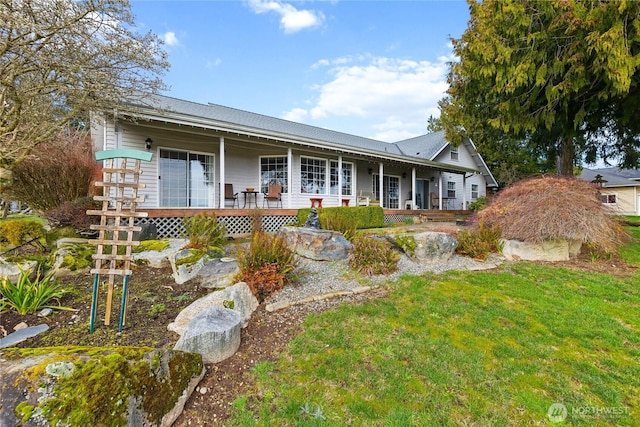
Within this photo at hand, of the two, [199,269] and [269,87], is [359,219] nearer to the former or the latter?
[199,269]

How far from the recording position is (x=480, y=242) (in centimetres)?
594

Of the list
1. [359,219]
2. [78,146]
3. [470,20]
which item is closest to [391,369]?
[359,219]

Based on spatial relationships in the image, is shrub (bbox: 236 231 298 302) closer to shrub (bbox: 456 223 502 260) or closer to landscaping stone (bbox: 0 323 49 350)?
landscaping stone (bbox: 0 323 49 350)

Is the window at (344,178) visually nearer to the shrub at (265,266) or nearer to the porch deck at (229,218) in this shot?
the porch deck at (229,218)

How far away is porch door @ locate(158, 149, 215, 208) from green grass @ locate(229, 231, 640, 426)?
7391mm

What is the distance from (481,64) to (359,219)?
18.0ft

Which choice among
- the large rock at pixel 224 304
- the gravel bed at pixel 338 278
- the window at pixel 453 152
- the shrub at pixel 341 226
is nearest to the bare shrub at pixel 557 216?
the gravel bed at pixel 338 278

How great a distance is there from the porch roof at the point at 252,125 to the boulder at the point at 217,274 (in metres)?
4.69

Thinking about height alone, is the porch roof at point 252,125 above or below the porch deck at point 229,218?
above

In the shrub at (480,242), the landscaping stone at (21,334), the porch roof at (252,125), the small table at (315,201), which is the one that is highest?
the porch roof at (252,125)

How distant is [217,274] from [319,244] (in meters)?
2.11

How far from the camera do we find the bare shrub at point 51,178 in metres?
6.32

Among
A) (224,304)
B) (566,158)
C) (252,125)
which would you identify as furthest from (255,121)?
(566,158)

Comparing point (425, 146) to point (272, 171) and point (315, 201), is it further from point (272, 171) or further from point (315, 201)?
point (272, 171)
